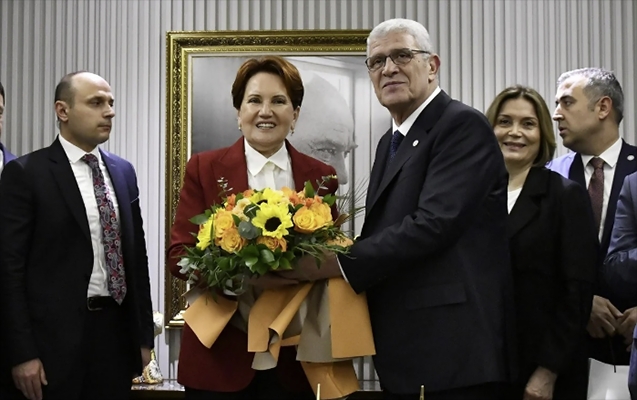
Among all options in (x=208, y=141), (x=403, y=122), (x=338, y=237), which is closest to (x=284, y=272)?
(x=338, y=237)

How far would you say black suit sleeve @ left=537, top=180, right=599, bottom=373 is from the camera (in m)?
2.81

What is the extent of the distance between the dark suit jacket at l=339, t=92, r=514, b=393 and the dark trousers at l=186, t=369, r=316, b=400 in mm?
360

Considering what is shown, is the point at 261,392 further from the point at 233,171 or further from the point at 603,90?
the point at 603,90

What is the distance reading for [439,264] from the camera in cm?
237

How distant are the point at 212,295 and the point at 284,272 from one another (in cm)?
23

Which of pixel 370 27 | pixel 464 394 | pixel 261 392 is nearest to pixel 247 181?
pixel 261 392

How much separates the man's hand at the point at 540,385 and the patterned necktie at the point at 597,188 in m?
0.69

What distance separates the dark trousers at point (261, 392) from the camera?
8.59ft

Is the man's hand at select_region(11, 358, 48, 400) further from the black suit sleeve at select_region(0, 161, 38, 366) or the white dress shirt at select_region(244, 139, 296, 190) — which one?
the white dress shirt at select_region(244, 139, 296, 190)

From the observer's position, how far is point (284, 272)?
2432mm

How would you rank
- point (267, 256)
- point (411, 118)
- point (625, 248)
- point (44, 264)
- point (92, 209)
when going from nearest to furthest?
point (267, 256) < point (411, 118) < point (625, 248) < point (44, 264) < point (92, 209)

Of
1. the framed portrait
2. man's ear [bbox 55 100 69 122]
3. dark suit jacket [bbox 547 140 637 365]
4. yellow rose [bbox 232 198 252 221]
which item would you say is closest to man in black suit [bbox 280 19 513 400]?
yellow rose [bbox 232 198 252 221]

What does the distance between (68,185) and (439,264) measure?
165 centimetres

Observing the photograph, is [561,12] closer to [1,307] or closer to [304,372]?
[304,372]
